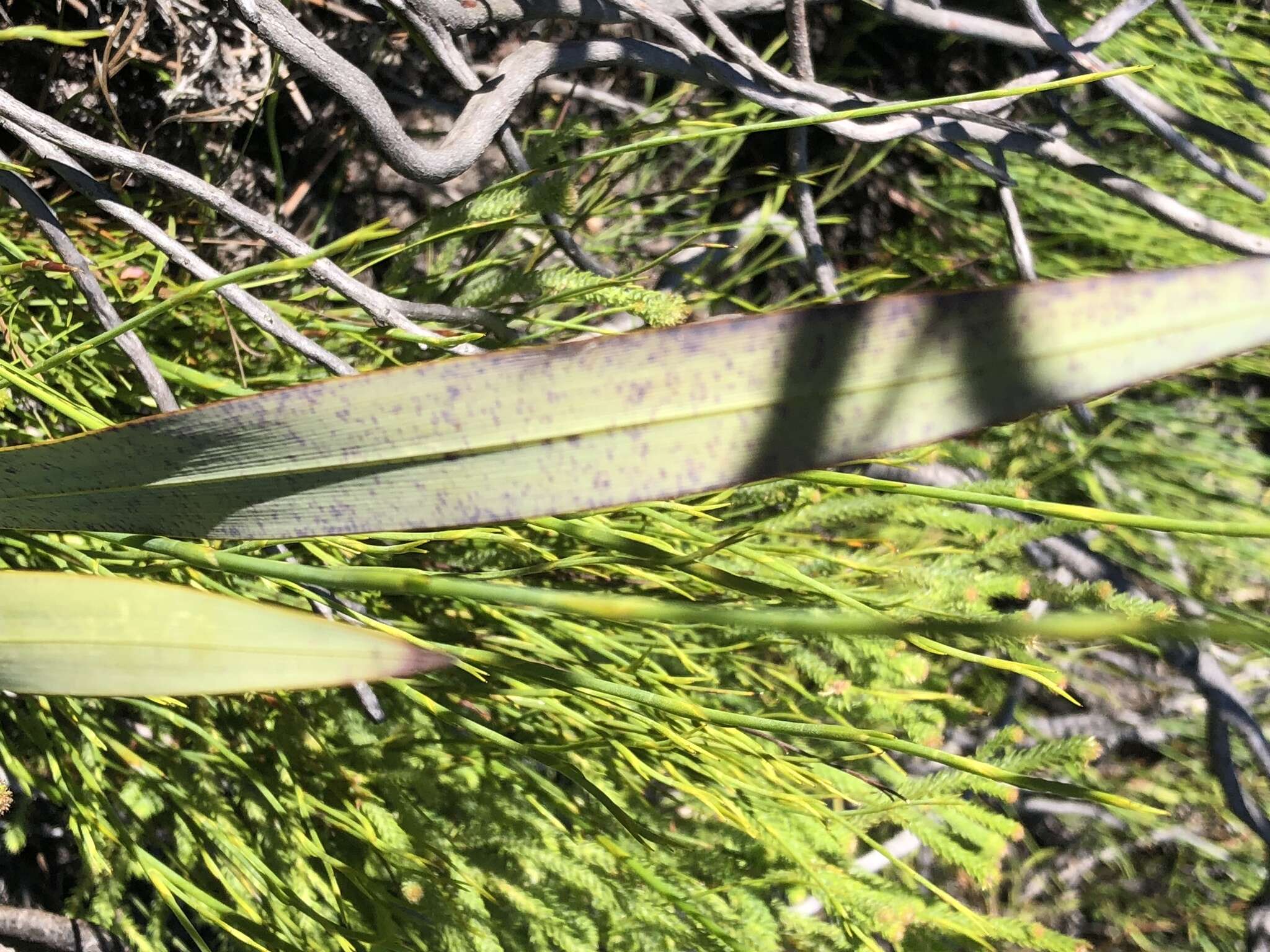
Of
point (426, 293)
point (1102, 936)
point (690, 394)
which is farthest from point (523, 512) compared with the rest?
point (1102, 936)

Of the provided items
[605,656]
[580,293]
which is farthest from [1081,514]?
[605,656]

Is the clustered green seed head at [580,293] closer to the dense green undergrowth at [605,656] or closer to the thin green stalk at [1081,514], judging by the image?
the dense green undergrowth at [605,656]

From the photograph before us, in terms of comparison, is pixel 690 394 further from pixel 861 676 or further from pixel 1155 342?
pixel 861 676

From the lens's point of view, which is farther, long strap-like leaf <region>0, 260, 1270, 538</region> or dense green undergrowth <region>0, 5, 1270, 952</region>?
dense green undergrowth <region>0, 5, 1270, 952</region>

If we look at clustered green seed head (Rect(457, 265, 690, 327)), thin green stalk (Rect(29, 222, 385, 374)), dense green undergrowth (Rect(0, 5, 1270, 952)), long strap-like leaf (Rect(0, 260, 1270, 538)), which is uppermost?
thin green stalk (Rect(29, 222, 385, 374))

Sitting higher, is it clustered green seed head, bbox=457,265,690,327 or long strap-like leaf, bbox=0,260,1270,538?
long strap-like leaf, bbox=0,260,1270,538

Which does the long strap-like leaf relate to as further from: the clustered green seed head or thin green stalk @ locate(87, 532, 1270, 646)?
the clustered green seed head

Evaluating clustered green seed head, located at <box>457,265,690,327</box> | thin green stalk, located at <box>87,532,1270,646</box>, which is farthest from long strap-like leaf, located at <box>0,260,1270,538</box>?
clustered green seed head, located at <box>457,265,690,327</box>

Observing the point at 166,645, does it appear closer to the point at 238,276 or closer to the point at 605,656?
the point at 238,276
